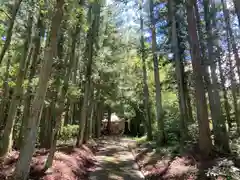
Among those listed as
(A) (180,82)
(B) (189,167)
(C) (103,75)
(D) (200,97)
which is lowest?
(B) (189,167)

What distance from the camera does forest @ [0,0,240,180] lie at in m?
7.59

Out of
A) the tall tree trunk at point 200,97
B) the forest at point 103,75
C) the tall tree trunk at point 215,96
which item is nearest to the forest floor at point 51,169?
the forest at point 103,75

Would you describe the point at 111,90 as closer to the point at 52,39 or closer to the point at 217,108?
the point at 217,108

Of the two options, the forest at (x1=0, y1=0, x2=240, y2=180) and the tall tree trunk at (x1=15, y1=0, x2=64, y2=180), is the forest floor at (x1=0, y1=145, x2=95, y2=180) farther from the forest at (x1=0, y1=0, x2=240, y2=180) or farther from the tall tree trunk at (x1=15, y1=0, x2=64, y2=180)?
the tall tree trunk at (x1=15, y1=0, x2=64, y2=180)

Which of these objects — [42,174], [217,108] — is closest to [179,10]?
[217,108]

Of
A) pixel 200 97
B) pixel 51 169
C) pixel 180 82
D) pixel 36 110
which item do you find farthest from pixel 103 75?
pixel 36 110

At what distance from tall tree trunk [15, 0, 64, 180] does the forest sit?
0.02 metres

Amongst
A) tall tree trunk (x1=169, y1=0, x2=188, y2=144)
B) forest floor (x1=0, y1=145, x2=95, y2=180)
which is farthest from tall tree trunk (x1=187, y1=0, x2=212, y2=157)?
forest floor (x1=0, y1=145, x2=95, y2=180)

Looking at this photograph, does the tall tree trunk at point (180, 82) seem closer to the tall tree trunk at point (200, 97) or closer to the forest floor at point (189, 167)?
the forest floor at point (189, 167)

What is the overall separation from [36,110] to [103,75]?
49.4 ft

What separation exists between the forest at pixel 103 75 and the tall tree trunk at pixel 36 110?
2 cm

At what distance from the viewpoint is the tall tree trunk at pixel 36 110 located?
6.02 metres

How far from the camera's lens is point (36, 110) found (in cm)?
635

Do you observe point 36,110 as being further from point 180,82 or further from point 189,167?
point 180,82
